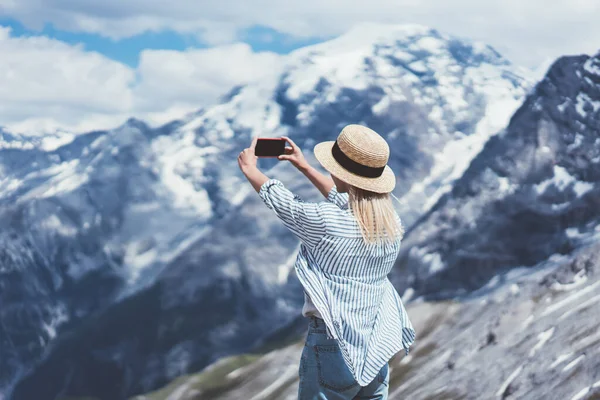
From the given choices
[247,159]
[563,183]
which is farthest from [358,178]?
[563,183]

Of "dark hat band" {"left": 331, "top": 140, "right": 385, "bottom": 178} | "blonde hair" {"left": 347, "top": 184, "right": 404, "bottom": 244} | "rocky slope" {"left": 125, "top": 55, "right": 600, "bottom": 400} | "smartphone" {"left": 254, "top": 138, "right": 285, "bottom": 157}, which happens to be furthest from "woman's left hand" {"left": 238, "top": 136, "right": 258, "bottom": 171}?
"rocky slope" {"left": 125, "top": 55, "right": 600, "bottom": 400}

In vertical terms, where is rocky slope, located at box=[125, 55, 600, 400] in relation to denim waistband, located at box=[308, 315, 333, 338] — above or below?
below

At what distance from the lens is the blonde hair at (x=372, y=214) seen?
27.3 ft

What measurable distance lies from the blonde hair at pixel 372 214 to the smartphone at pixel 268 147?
1212 millimetres

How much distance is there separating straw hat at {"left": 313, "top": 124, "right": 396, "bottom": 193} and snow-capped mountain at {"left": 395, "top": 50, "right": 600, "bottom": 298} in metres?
121

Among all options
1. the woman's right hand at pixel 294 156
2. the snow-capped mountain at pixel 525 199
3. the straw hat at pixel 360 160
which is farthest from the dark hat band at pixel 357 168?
the snow-capped mountain at pixel 525 199

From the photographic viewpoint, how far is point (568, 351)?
55.4 meters

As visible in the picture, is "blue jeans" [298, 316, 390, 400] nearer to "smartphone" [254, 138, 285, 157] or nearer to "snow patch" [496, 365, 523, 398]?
"smartphone" [254, 138, 285, 157]

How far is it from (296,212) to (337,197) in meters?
0.90

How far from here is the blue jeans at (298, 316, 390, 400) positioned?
857 centimetres

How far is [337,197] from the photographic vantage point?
8.83 m

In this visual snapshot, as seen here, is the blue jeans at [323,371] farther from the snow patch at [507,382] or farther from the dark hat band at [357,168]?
the snow patch at [507,382]

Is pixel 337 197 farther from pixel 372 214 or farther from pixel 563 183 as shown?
pixel 563 183

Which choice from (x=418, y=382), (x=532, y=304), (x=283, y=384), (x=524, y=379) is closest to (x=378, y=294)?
(x=524, y=379)
